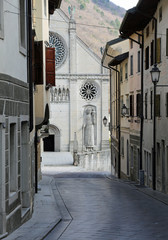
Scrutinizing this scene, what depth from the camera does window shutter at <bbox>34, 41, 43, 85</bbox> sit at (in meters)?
19.9

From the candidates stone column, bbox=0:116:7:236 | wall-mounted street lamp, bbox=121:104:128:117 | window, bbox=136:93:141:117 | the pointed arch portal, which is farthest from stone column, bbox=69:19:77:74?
stone column, bbox=0:116:7:236

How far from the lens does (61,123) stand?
71312mm

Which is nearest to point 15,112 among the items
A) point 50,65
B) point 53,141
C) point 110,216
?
point 110,216

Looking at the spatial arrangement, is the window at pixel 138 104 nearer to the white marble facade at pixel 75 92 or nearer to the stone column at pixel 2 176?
the stone column at pixel 2 176

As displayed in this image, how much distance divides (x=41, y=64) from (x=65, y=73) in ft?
168

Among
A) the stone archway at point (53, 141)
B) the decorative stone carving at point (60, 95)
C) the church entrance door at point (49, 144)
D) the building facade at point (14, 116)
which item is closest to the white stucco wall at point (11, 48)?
the building facade at point (14, 116)

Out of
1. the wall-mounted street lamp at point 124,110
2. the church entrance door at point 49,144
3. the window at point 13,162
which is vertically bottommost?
the church entrance door at point 49,144

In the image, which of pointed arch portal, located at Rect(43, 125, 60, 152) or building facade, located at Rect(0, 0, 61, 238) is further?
pointed arch portal, located at Rect(43, 125, 60, 152)

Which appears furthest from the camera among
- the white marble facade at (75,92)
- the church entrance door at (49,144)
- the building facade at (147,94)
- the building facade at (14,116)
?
the church entrance door at (49,144)

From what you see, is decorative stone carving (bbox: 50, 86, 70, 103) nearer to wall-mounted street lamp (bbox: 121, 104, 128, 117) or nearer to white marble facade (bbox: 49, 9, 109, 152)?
white marble facade (bbox: 49, 9, 109, 152)

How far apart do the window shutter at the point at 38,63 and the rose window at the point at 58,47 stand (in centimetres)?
5121

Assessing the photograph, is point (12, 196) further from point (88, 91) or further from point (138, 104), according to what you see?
point (88, 91)

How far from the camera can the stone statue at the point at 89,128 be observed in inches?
2783

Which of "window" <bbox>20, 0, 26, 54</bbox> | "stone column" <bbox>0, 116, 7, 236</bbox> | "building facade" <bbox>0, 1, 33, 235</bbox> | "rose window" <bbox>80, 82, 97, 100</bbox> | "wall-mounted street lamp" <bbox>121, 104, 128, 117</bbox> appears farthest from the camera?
"rose window" <bbox>80, 82, 97, 100</bbox>
